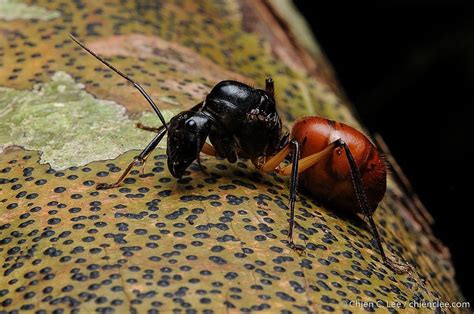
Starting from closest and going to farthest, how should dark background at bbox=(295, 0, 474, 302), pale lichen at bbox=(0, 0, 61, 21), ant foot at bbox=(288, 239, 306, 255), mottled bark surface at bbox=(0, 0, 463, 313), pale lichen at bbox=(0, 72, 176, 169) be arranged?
1. mottled bark surface at bbox=(0, 0, 463, 313)
2. ant foot at bbox=(288, 239, 306, 255)
3. pale lichen at bbox=(0, 72, 176, 169)
4. pale lichen at bbox=(0, 0, 61, 21)
5. dark background at bbox=(295, 0, 474, 302)

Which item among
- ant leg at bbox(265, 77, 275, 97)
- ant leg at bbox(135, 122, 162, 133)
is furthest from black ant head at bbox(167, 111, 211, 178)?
ant leg at bbox(265, 77, 275, 97)

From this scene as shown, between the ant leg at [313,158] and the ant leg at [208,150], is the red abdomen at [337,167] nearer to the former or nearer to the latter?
the ant leg at [313,158]

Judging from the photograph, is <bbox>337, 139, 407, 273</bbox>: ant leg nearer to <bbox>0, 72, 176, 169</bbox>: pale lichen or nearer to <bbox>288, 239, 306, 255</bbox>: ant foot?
<bbox>288, 239, 306, 255</bbox>: ant foot

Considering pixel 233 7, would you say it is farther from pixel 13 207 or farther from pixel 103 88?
pixel 13 207

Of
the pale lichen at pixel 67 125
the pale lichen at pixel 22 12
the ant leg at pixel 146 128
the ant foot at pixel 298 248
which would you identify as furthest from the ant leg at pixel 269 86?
the pale lichen at pixel 22 12

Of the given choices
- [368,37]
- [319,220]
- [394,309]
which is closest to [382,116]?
[368,37]
